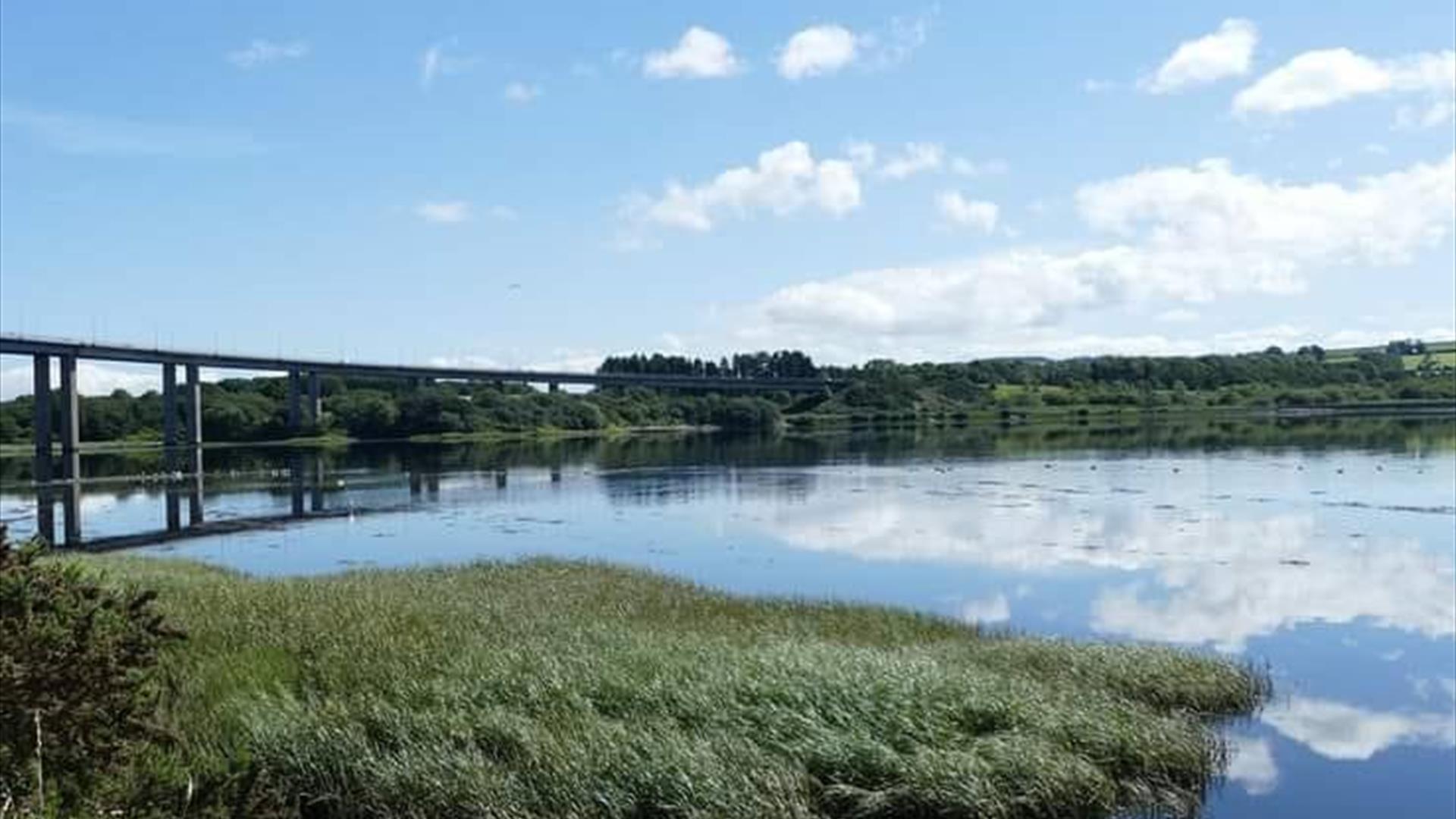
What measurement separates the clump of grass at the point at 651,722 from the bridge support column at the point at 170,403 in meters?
133

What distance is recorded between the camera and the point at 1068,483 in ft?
238

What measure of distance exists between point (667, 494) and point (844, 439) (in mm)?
78598

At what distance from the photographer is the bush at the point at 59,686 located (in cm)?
1138

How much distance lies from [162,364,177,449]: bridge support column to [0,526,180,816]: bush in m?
142

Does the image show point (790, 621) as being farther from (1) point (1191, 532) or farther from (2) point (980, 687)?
(1) point (1191, 532)

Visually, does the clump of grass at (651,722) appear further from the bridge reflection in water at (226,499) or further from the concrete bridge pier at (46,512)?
the bridge reflection in water at (226,499)

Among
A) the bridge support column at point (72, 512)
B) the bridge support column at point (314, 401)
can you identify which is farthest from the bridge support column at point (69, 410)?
the bridge support column at point (72, 512)

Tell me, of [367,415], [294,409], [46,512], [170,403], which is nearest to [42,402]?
[170,403]

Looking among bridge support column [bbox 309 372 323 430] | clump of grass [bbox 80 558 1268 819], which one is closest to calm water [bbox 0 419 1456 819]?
clump of grass [bbox 80 558 1268 819]

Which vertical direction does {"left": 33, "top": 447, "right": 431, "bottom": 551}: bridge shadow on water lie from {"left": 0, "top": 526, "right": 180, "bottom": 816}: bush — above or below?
below

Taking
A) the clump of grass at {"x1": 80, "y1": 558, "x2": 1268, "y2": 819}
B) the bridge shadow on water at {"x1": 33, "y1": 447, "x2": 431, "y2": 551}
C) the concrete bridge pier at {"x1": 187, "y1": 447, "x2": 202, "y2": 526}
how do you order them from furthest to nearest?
the concrete bridge pier at {"x1": 187, "y1": 447, "x2": 202, "y2": 526} → the bridge shadow on water at {"x1": 33, "y1": 447, "x2": 431, "y2": 551} → the clump of grass at {"x1": 80, "y1": 558, "x2": 1268, "y2": 819}

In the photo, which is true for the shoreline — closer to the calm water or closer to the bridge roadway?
the bridge roadway

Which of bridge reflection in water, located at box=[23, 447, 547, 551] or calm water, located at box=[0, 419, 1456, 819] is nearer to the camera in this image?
calm water, located at box=[0, 419, 1456, 819]

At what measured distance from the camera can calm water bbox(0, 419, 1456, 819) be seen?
2142 centimetres
